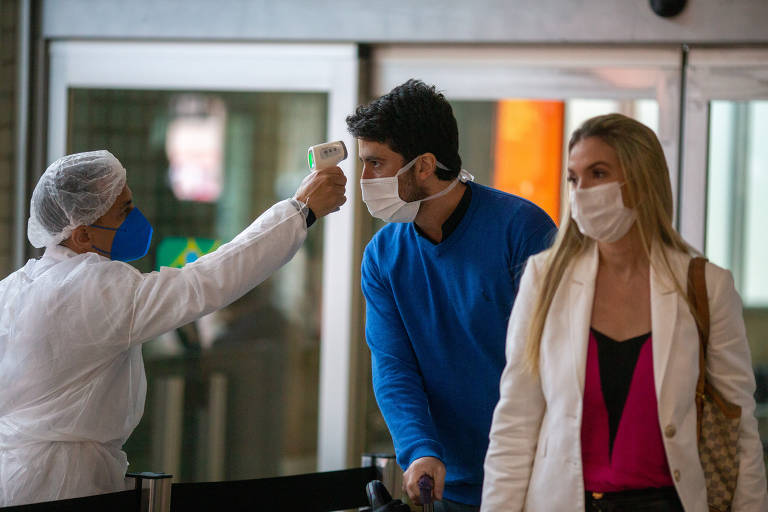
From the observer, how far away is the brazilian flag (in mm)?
4367

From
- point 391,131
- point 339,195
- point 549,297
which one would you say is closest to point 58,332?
point 339,195

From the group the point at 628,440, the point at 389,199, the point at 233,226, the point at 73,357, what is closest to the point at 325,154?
the point at 389,199

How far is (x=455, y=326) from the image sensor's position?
2.32 meters

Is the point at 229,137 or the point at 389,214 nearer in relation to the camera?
the point at 389,214

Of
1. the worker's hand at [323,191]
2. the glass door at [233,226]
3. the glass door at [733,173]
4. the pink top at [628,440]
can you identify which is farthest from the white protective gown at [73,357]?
the glass door at [733,173]

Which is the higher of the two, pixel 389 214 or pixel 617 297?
pixel 389 214

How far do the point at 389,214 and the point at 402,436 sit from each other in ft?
1.90

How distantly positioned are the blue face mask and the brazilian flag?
6.50 feet

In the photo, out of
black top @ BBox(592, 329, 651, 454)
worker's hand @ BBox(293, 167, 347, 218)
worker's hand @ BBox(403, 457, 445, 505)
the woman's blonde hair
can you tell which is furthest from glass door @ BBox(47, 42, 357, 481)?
black top @ BBox(592, 329, 651, 454)

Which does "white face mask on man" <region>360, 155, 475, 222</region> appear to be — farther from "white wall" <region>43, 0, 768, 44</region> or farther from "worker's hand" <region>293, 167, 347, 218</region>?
"white wall" <region>43, 0, 768, 44</region>

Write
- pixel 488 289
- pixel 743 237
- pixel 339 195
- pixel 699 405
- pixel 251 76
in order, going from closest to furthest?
pixel 699 405, pixel 488 289, pixel 339 195, pixel 743 237, pixel 251 76

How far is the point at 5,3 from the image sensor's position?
441cm

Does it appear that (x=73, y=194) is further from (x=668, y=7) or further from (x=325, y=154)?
(x=668, y=7)

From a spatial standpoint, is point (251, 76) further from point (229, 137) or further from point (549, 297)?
point (549, 297)
